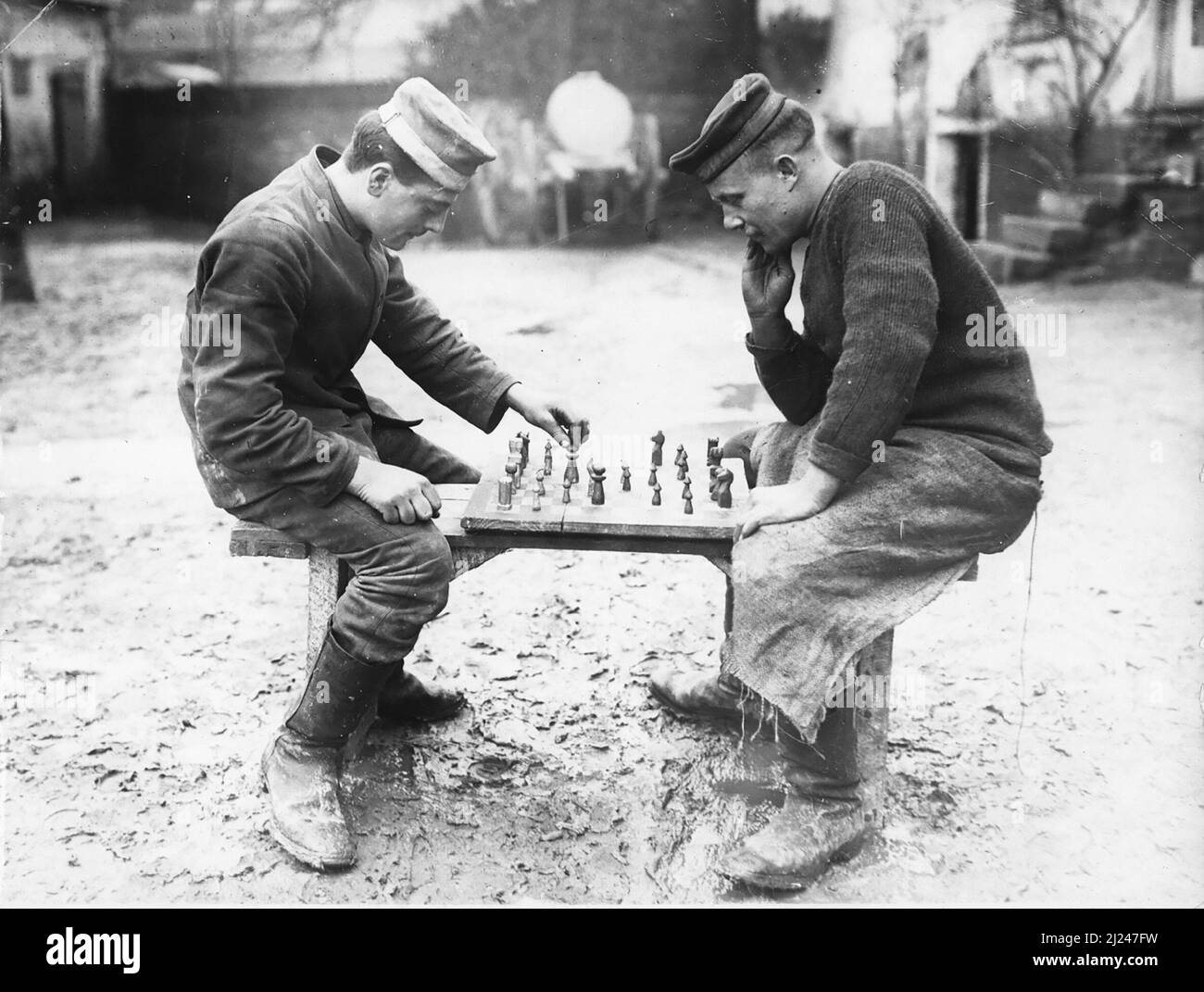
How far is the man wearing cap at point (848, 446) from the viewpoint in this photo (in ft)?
9.59

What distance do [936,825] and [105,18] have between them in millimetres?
7004

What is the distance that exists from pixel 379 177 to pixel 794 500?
1.35 metres

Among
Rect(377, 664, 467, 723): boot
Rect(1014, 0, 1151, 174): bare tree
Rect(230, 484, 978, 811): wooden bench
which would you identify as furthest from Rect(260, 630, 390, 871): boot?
Rect(1014, 0, 1151, 174): bare tree

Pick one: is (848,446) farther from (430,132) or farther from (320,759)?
(320,759)

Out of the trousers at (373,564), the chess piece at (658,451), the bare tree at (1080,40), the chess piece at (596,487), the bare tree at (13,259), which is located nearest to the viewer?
the trousers at (373,564)

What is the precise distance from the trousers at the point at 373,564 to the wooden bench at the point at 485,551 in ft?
0.24

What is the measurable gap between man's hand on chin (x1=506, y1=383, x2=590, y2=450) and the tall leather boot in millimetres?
1141

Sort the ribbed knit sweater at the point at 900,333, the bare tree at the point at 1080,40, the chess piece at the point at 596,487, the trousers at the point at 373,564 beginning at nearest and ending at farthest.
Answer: the ribbed knit sweater at the point at 900,333 < the trousers at the point at 373,564 < the chess piece at the point at 596,487 < the bare tree at the point at 1080,40

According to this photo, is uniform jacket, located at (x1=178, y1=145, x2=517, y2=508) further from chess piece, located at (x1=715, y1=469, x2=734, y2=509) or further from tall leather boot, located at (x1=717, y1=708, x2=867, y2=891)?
tall leather boot, located at (x1=717, y1=708, x2=867, y2=891)

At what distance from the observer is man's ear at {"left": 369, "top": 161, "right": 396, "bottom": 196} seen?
3199 mm

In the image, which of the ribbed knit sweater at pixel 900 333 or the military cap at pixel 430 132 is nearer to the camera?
the ribbed knit sweater at pixel 900 333

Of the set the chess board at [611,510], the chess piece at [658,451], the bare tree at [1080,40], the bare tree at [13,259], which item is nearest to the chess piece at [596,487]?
the chess board at [611,510]

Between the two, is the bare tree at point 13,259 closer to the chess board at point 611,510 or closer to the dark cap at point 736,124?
the chess board at point 611,510

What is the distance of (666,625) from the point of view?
4578 mm
